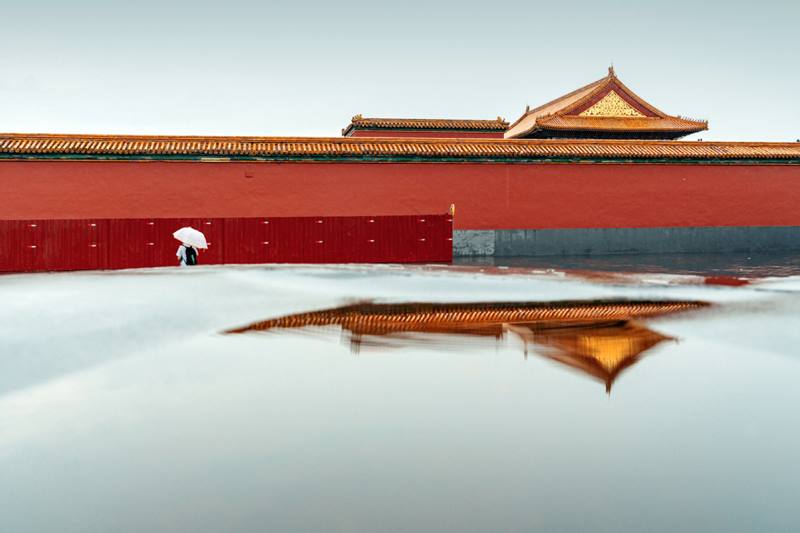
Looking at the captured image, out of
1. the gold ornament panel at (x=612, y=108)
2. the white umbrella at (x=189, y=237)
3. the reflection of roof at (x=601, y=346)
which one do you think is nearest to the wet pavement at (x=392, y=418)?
the reflection of roof at (x=601, y=346)

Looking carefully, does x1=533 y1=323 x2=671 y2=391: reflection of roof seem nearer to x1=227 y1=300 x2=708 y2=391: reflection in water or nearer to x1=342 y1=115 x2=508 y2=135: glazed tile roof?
x1=227 y1=300 x2=708 y2=391: reflection in water

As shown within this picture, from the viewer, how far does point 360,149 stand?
64.2 ft

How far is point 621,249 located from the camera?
20.6m

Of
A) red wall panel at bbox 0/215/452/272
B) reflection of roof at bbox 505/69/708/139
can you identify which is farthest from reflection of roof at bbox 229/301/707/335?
reflection of roof at bbox 505/69/708/139

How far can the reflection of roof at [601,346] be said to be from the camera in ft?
14.7

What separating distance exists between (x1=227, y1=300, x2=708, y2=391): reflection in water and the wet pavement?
4 centimetres

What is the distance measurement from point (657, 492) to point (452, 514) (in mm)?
806

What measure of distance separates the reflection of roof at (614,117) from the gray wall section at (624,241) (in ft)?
27.0

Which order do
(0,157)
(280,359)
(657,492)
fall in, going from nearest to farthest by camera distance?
(657,492) → (280,359) → (0,157)

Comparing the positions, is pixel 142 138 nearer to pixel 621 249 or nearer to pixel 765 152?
pixel 621 249

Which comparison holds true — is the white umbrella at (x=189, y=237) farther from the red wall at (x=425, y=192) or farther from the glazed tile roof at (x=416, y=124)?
the glazed tile roof at (x=416, y=124)

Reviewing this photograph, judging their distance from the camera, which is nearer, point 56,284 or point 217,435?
point 217,435

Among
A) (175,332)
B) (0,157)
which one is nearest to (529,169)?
(0,157)

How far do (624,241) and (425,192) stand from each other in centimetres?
628
